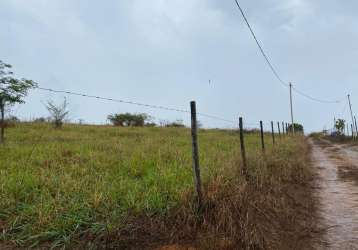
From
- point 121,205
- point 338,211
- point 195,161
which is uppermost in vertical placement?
point 195,161

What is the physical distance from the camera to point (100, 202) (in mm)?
4875

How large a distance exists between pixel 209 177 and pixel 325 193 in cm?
432

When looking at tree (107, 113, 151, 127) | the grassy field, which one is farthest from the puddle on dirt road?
tree (107, 113, 151, 127)

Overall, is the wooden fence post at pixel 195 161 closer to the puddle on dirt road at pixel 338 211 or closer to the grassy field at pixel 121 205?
the grassy field at pixel 121 205

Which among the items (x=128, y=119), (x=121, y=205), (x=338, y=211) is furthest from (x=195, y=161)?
(x=128, y=119)

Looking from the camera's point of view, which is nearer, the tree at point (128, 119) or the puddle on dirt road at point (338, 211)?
the puddle on dirt road at point (338, 211)

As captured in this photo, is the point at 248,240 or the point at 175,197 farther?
the point at 175,197

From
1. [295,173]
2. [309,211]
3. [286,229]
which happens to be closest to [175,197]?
[286,229]

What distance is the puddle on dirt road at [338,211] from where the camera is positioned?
5.22 metres

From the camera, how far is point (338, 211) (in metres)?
6.97

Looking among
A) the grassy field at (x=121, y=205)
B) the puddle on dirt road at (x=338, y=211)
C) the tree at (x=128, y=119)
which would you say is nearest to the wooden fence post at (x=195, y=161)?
the grassy field at (x=121, y=205)

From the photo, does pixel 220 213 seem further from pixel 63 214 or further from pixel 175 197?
pixel 63 214

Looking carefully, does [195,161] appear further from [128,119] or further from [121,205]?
[128,119]

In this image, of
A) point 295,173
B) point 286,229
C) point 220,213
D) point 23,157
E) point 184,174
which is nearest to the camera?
point 220,213
